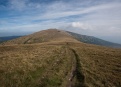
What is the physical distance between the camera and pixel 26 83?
22562 mm

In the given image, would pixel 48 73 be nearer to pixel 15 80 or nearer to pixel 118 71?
pixel 15 80

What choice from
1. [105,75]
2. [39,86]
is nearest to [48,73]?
[39,86]

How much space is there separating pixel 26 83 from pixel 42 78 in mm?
3174

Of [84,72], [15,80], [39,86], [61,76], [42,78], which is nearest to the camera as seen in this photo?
[39,86]

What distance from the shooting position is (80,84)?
23453 mm

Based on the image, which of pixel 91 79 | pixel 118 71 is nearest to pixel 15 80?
pixel 91 79

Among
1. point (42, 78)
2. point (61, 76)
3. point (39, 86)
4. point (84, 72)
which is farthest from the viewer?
point (84, 72)

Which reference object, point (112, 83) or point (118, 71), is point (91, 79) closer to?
point (112, 83)

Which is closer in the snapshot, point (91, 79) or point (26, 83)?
point (26, 83)

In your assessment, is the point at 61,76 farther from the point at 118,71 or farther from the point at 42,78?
the point at 118,71

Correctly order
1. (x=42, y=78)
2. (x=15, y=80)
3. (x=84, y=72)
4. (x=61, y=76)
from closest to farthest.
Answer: (x=15, y=80) → (x=42, y=78) → (x=61, y=76) → (x=84, y=72)

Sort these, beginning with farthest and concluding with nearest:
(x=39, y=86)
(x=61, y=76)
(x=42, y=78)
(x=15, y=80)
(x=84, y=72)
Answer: (x=84, y=72)
(x=61, y=76)
(x=42, y=78)
(x=15, y=80)
(x=39, y=86)

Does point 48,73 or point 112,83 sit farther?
point 48,73

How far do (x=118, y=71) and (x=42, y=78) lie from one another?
1620cm
